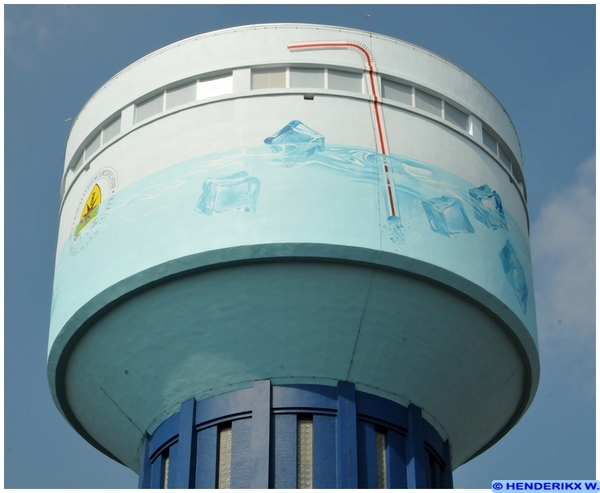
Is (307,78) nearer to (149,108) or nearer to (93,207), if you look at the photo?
(149,108)

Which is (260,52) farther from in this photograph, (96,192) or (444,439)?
(444,439)

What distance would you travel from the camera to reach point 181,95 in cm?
2156

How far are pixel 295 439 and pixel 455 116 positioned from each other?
18.4 ft

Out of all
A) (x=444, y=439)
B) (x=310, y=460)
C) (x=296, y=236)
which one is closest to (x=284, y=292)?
(x=296, y=236)

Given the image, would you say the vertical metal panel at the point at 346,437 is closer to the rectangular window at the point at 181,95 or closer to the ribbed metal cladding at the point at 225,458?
the ribbed metal cladding at the point at 225,458

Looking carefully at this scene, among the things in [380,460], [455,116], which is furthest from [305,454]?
[455,116]

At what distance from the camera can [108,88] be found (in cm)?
2245

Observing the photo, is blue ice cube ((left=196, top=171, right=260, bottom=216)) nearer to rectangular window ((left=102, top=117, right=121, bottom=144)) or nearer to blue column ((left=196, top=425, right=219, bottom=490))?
rectangular window ((left=102, top=117, right=121, bottom=144))

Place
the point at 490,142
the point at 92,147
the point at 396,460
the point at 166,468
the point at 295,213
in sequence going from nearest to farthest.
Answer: the point at 295,213 < the point at 396,460 < the point at 166,468 < the point at 490,142 < the point at 92,147

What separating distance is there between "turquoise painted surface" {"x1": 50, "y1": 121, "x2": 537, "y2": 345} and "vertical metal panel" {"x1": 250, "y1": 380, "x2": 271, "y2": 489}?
2258 mm

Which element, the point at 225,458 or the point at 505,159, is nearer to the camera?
the point at 225,458

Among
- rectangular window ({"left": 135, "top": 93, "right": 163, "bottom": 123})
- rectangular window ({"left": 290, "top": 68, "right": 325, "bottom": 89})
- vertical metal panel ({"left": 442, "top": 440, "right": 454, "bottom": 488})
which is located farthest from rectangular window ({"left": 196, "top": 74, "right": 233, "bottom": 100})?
vertical metal panel ({"left": 442, "top": 440, "right": 454, "bottom": 488})

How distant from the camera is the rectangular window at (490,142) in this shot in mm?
22092

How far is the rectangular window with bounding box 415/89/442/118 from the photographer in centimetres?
2155
